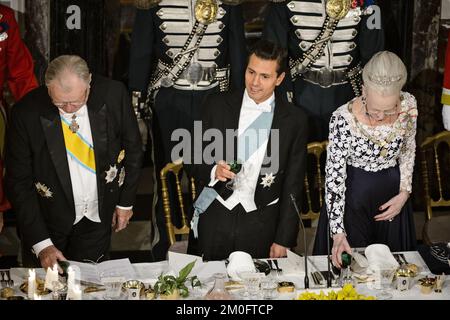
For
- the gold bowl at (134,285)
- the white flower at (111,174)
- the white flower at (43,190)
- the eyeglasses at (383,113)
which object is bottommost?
the gold bowl at (134,285)

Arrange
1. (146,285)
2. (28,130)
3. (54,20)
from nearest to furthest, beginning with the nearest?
(146,285)
(28,130)
(54,20)

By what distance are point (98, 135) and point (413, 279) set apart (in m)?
1.66

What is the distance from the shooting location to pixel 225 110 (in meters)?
5.24

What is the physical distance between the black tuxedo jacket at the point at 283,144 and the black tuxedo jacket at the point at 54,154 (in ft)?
1.30

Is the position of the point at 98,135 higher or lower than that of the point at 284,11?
lower

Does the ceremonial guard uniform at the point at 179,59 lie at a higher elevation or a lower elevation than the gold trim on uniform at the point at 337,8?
lower

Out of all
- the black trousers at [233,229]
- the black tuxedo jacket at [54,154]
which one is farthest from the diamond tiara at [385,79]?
the black tuxedo jacket at [54,154]

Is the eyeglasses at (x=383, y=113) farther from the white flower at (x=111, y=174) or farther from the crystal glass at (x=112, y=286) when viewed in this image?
the crystal glass at (x=112, y=286)

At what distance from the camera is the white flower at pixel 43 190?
16.8 ft

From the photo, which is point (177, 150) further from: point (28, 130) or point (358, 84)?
point (28, 130)

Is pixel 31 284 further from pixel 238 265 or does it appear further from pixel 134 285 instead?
pixel 238 265

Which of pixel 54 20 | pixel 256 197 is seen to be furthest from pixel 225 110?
pixel 54 20

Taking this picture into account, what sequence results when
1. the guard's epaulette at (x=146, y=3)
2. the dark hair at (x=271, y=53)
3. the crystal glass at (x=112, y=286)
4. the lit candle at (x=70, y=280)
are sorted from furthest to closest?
the guard's epaulette at (x=146, y=3), the dark hair at (x=271, y=53), the crystal glass at (x=112, y=286), the lit candle at (x=70, y=280)

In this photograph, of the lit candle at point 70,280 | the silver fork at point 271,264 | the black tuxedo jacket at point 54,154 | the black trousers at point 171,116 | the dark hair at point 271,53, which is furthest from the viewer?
the black trousers at point 171,116
